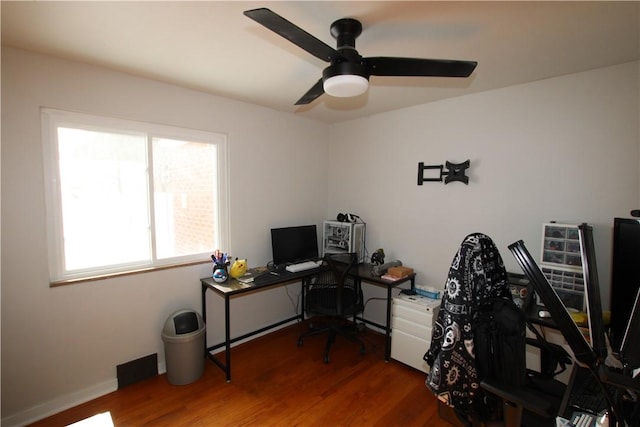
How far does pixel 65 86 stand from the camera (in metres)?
2.03

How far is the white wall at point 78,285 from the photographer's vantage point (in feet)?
6.24

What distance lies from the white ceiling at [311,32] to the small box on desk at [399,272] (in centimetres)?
169

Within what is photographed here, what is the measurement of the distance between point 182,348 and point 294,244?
148cm

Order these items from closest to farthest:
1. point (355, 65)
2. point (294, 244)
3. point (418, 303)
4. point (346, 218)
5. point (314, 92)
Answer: point (355, 65)
point (314, 92)
point (418, 303)
point (294, 244)
point (346, 218)

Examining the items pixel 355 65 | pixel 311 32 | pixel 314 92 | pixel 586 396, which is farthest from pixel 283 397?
pixel 311 32

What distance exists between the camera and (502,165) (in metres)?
2.50

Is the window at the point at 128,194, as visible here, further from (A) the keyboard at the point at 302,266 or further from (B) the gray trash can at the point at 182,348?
(A) the keyboard at the point at 302,266

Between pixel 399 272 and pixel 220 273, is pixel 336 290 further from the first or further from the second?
pixel 220 273

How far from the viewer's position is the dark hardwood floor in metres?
2.05

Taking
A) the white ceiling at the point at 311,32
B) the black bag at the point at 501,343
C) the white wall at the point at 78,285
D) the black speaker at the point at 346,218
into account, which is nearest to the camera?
the black bag at the point at 501,343

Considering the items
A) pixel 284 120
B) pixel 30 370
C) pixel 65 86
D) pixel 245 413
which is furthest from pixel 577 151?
pixel 30 370

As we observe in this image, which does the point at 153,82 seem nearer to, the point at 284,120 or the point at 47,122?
the point at 47,122

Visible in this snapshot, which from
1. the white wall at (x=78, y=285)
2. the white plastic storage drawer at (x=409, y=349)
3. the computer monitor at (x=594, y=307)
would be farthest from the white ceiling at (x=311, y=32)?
the white plastic storage drawer at (x=409, y=349)

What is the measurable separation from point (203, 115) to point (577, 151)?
10.0 ft
